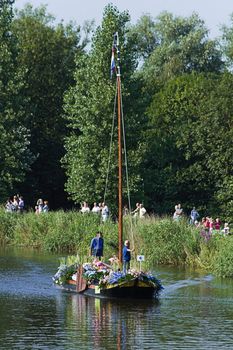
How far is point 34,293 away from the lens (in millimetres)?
45781

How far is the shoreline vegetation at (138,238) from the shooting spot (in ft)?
175

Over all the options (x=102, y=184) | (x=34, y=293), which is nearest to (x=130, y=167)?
(x=102, y=184)

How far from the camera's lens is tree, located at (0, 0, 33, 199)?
7944 centimetres

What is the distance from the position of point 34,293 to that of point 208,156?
125 ft

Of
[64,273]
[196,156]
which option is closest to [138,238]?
[64,273]

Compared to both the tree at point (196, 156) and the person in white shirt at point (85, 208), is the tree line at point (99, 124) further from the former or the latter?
the person in white shirt at point (85, 208)

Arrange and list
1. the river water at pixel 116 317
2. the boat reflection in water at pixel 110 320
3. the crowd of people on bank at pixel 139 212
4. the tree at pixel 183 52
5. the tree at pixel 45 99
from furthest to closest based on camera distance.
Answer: the tree at pixel 183 52 → the tree at pixel 45 99 → the crowd of people on bank at pixel 139 212 → the boat reflection in water at pixel 110 320 → the river water at pixel 116 317

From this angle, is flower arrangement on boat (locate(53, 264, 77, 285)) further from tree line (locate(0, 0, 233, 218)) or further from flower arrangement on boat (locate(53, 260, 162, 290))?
tree line (locate(0, 0, 233, 218))

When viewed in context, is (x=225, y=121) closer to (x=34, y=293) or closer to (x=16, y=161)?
(x=16, y=161)

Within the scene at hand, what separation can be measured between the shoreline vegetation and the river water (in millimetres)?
1760

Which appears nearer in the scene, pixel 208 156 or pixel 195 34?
pixel 208 156

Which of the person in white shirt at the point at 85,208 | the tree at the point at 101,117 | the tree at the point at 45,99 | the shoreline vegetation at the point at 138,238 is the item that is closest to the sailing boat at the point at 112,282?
the shoreline vegetation at the point at 138,238

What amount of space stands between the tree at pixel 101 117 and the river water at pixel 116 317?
914 inches

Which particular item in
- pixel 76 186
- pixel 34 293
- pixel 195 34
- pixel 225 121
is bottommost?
pixel 34 293
